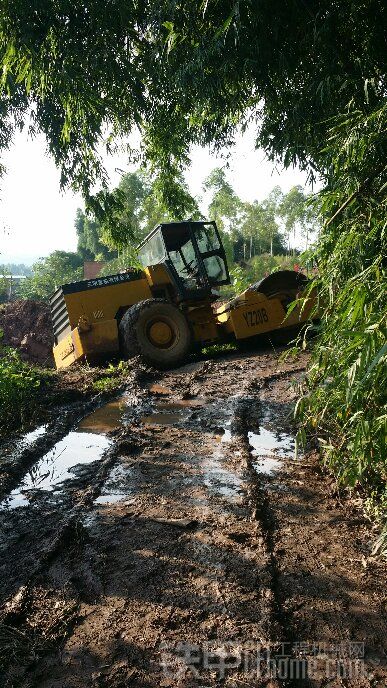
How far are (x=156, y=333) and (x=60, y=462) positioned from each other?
5.12 metres

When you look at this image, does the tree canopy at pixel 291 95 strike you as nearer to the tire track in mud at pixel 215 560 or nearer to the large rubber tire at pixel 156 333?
the tire track in mud at pixel 215 560

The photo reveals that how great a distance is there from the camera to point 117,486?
156 inches

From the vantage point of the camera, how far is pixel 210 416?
6.08 metres

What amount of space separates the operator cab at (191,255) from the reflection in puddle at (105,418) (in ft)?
12.0

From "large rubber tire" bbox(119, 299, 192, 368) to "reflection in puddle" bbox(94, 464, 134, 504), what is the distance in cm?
521

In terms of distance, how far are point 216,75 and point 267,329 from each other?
18.9ft

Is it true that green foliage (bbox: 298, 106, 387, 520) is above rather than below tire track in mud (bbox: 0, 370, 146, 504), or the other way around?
above

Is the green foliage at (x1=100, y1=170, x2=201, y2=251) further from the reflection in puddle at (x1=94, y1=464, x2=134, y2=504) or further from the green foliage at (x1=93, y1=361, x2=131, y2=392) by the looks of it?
the reflection in puddle at (x1=94, y1=464, x2=134, y2=504)

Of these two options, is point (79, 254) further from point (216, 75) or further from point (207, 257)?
point (216, 75)

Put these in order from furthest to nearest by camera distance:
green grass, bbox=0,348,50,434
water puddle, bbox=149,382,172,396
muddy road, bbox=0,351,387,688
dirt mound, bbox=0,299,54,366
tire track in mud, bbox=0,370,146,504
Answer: dirt mound, bbox=0,299,54,366 → water puddle, bbox=149,382,172,396 → green grass, bbox=0,348,50,434 → tire track in mud, bbox=0,370,146,504 → muddy road, bbox=0,351,387,688

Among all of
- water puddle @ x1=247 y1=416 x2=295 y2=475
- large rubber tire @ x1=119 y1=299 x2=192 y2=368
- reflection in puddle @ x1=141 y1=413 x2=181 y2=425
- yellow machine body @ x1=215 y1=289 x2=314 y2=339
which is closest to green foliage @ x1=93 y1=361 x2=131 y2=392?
large rubber tire @ x1=119 y1=299 x2=192 y2=368

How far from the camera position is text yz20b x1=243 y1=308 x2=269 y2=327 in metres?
10.2

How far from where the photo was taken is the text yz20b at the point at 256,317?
10.2 m

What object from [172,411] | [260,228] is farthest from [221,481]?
[260,228]
